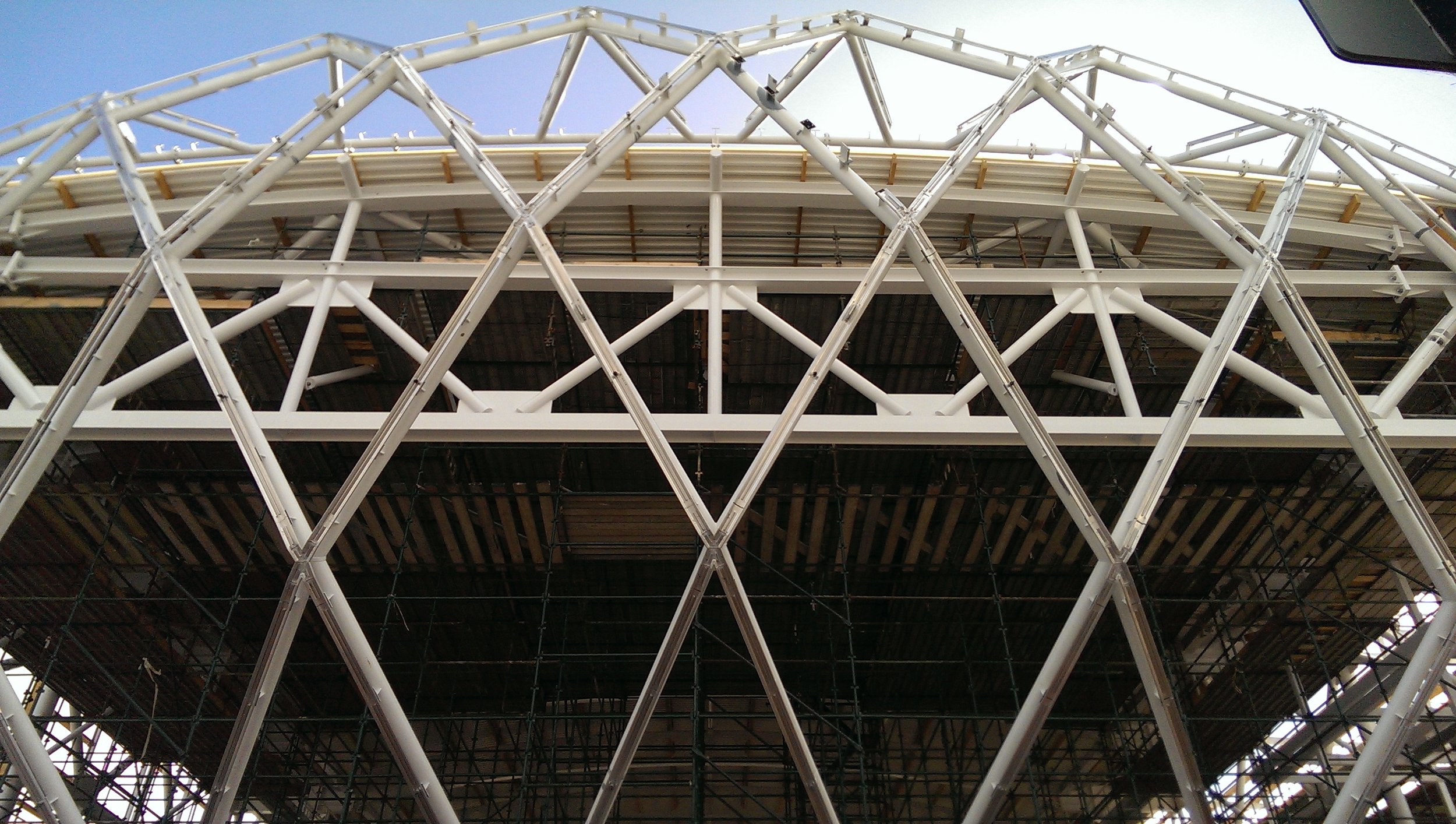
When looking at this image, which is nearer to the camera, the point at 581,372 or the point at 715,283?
the point at 581,372

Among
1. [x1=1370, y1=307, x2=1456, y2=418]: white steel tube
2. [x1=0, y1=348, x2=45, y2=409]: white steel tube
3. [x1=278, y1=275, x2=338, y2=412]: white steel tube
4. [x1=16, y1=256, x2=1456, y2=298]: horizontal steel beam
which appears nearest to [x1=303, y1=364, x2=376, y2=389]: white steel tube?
[x1=16, y1=256, x2=1456, y2=298]: horizontal steel beam

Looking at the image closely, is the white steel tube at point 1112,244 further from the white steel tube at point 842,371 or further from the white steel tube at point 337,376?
the white steel tube at point 337,376

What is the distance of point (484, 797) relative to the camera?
21.8m

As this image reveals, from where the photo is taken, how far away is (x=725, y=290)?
45.6ft

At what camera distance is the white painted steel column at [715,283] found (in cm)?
1273

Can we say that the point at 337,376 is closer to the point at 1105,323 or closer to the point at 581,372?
the point at 581,372

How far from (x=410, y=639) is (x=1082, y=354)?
15.6 meters

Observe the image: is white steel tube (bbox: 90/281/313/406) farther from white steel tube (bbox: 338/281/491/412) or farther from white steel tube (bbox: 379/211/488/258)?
white steel tube (bbox: 379/211/488/258)

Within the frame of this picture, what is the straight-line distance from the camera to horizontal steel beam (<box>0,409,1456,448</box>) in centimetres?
1262

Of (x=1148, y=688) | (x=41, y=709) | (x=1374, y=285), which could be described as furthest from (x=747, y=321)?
(x=41, y=709)

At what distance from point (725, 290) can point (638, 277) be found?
53.0 inches

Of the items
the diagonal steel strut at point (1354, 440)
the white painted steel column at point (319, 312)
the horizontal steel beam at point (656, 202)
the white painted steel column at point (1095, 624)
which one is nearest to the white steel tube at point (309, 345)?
the white painted steel column at point (319, 312)

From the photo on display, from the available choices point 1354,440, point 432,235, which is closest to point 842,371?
point 1354,440

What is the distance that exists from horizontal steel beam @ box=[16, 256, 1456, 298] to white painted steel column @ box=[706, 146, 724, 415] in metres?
0.19
